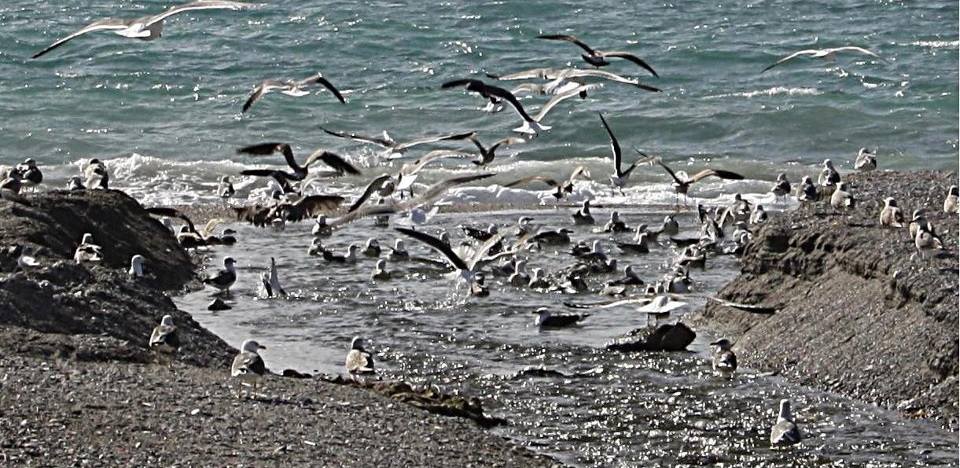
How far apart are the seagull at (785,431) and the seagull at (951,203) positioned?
5.03m

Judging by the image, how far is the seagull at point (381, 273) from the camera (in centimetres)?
1773

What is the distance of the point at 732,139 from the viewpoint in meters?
30.6

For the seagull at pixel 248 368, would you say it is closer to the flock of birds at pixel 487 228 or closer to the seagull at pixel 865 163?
the flock of birds at pixel 487 228

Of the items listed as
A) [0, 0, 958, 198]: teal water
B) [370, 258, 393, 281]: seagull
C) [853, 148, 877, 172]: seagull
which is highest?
[370, 258, 393, 281]: seagull

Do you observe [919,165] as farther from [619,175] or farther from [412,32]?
[412,32]

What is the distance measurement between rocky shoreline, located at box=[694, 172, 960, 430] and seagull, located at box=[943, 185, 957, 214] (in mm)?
113

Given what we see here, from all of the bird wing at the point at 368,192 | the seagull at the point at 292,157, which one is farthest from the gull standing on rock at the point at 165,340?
the bird wing at the point at 368,192

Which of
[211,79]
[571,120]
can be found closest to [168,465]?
[571,120]

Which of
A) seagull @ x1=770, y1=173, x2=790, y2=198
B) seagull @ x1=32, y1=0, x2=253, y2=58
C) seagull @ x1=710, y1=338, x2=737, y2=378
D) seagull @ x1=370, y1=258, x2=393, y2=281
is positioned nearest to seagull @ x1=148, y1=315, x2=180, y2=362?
seagull @ x1=32, y1=0, x2=253, y2=58

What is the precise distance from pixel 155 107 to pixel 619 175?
18131 millimetres

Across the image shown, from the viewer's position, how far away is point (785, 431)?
36.5 feet

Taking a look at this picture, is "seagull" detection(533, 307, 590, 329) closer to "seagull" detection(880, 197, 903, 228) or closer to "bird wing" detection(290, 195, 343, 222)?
"bird wing" detection(290, 195, 343, 222)

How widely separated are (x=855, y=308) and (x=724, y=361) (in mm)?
1126

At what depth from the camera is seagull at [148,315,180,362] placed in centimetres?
1279
